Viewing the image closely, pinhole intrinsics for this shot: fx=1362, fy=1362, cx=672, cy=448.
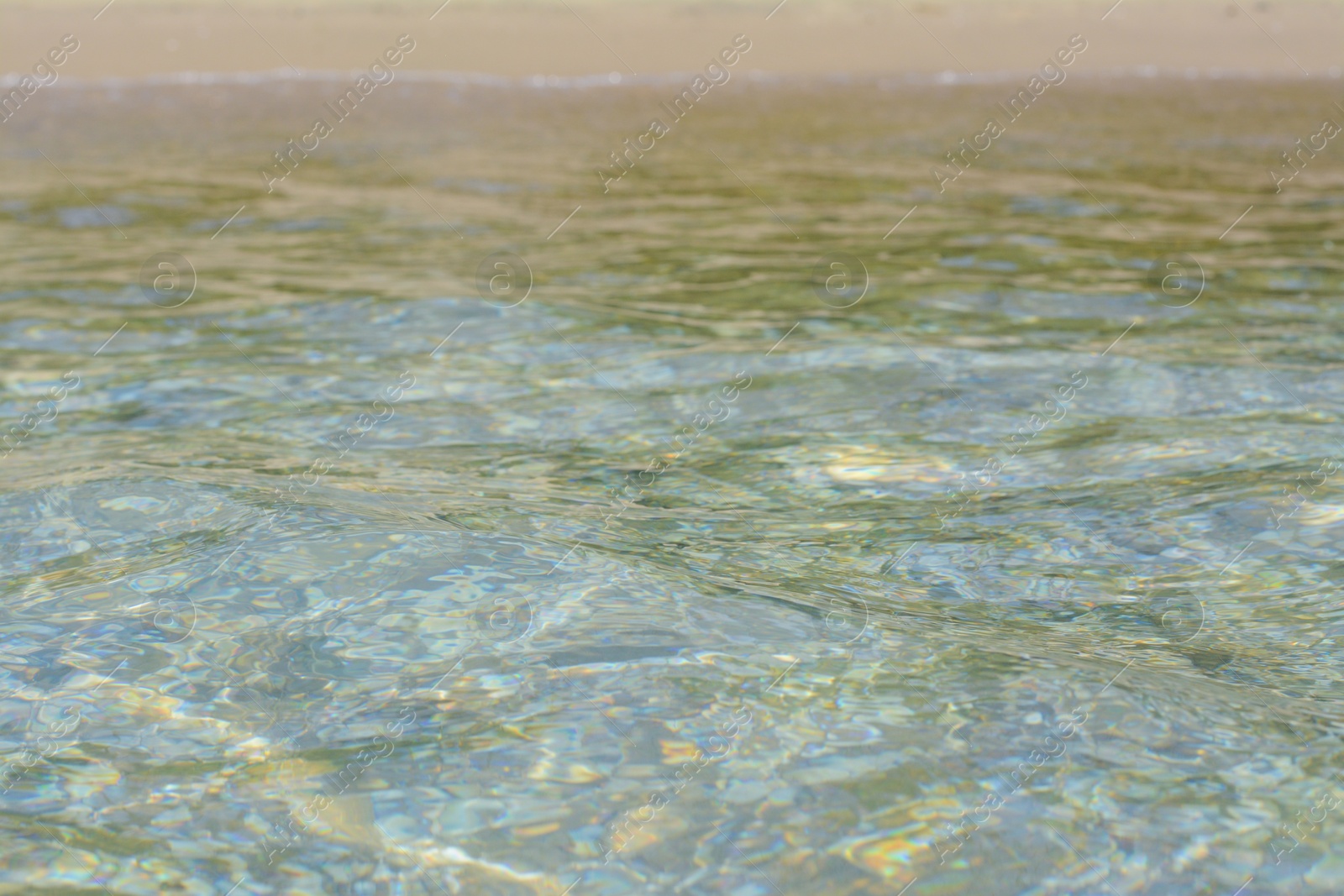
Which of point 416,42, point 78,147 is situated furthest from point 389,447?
point 416,42

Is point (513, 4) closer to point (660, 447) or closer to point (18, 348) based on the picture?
point (18, 348)

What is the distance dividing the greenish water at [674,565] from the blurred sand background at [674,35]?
24.9ft

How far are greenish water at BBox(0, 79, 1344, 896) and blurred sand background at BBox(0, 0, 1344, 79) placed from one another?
7.58 m

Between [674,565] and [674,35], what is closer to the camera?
[674,565]

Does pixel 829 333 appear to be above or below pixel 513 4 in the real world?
below

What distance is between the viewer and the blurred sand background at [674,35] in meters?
13.7

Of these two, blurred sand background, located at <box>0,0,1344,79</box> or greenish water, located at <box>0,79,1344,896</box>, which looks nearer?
greenish water, located at <box>0,79,1344,896</box>

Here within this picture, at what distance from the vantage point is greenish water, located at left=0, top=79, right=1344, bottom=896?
199 cm

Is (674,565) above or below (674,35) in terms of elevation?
below

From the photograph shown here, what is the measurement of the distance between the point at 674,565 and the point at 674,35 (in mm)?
12750

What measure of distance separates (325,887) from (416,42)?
1341 cm

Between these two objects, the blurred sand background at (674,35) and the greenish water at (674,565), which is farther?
the blurred sand background at (674,35)

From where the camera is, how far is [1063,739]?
2.16 m

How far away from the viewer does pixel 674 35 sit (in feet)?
48.2
